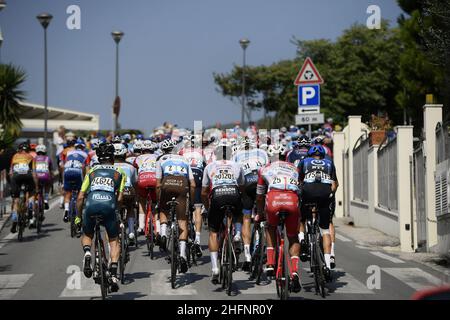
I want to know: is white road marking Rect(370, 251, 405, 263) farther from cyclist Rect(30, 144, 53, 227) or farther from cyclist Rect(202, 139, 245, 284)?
cyclist Rect(30, 144, 53, 227)

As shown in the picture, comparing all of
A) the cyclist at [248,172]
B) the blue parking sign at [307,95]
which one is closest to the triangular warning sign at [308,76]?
the blue parking sign at [307,95]

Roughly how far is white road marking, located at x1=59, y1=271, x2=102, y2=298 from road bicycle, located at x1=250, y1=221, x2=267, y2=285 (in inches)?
91.1

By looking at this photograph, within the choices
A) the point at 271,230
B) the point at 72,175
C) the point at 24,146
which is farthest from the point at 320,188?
the point at 24,146

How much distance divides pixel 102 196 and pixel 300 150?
5.92 m

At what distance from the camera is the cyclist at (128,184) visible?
15680 millimetres

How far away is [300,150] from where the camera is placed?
17.2 m

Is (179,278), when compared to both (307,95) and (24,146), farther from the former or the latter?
(307,95)

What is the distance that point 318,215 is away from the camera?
13016 millimetres

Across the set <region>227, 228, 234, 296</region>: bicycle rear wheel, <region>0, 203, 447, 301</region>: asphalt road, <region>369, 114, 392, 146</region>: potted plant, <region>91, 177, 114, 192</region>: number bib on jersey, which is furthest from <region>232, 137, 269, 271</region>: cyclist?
<region>369, 114, 392, 146</region>: potted plant

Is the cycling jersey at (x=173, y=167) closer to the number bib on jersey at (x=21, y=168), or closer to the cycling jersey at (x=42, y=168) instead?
the number bib on jersey at (x=21, y=168)
